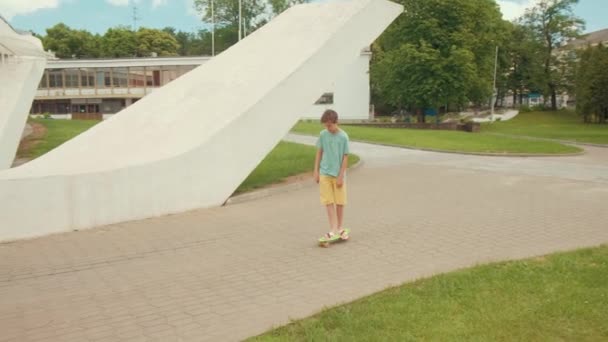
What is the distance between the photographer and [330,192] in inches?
238

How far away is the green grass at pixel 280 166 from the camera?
10047 millimetres

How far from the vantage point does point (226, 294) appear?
4.53 meters

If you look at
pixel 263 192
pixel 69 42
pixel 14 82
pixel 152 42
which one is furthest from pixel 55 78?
pixel 263 192

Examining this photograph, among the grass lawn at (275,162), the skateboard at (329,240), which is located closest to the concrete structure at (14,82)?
the grass lawn at (275,162)

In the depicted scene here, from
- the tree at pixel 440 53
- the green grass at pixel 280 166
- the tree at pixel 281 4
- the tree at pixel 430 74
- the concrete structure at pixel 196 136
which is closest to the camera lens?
the concrete structure at pixel 196 136

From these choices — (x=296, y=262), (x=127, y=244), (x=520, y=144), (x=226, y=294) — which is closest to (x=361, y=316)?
(x=226, y=294)

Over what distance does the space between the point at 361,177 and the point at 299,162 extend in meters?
2.08

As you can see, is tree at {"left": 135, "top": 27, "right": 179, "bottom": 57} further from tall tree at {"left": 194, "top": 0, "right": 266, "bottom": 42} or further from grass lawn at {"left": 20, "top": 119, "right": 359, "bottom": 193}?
grass lawn at {"left": 20, "top": 119, "right": 359, "bottom": 193}

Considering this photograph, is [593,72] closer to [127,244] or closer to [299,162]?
[299,162]

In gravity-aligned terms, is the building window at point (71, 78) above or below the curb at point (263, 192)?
above

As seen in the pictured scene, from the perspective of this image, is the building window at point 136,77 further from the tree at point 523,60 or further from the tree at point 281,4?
the tree at point 523,60

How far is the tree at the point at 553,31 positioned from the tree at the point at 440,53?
52.6 ft

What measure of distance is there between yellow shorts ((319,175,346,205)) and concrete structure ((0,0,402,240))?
8.15ft

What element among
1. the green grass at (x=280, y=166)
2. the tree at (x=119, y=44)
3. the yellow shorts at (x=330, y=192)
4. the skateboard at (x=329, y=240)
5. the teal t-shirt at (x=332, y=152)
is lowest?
the skateboard at (x=329, y=240)
